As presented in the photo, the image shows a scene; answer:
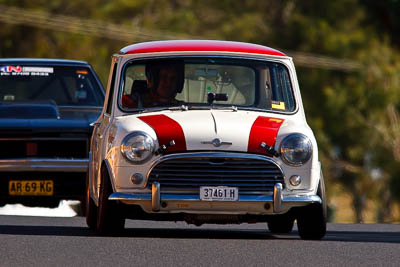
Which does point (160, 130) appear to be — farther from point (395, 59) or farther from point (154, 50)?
point (395, 59)

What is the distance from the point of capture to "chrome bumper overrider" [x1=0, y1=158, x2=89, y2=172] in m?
14.8

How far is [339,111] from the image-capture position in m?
47.7

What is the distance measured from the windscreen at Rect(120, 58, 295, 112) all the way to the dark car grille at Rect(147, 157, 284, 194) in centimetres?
99

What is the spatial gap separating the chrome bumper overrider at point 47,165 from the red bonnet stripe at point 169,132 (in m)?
3.85

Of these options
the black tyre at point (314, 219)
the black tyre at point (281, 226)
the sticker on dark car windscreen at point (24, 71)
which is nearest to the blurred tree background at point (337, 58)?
the sticker on dark car windscreen at point (24, 71)

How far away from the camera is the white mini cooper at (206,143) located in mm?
10758

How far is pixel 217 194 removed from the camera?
10711 mm

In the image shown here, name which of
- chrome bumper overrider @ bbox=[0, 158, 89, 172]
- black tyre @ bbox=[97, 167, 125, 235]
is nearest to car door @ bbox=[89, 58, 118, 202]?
black tyre @ bbox=[97, 167, 125, 235]

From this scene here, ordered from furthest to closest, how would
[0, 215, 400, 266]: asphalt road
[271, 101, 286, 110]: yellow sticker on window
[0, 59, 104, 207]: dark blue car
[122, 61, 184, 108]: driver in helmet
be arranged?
[0, 59, 104, 207]: dark blue car < [271, 101, 286, 110]: yellow sticker on window < [122, 61, 184, 108]: driver in helmet < [0, 215, 400, 266]: asphalt road

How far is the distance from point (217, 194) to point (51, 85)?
602cm

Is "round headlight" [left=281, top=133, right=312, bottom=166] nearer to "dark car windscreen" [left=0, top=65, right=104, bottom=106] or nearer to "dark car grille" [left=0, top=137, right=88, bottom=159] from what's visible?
"dark car grille" [left=0, top=137, right=88, bottom=159]

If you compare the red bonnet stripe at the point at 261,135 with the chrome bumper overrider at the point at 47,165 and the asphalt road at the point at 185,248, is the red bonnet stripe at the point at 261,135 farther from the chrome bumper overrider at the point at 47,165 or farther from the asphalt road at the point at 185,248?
the chrome bumper overrider at the point at 47,165

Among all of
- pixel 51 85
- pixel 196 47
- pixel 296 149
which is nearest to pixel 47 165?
pixel 51 85

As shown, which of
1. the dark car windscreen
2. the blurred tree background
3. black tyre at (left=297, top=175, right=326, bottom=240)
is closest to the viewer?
black tyre at (left=297, top=175, right=326, bottom=240)
